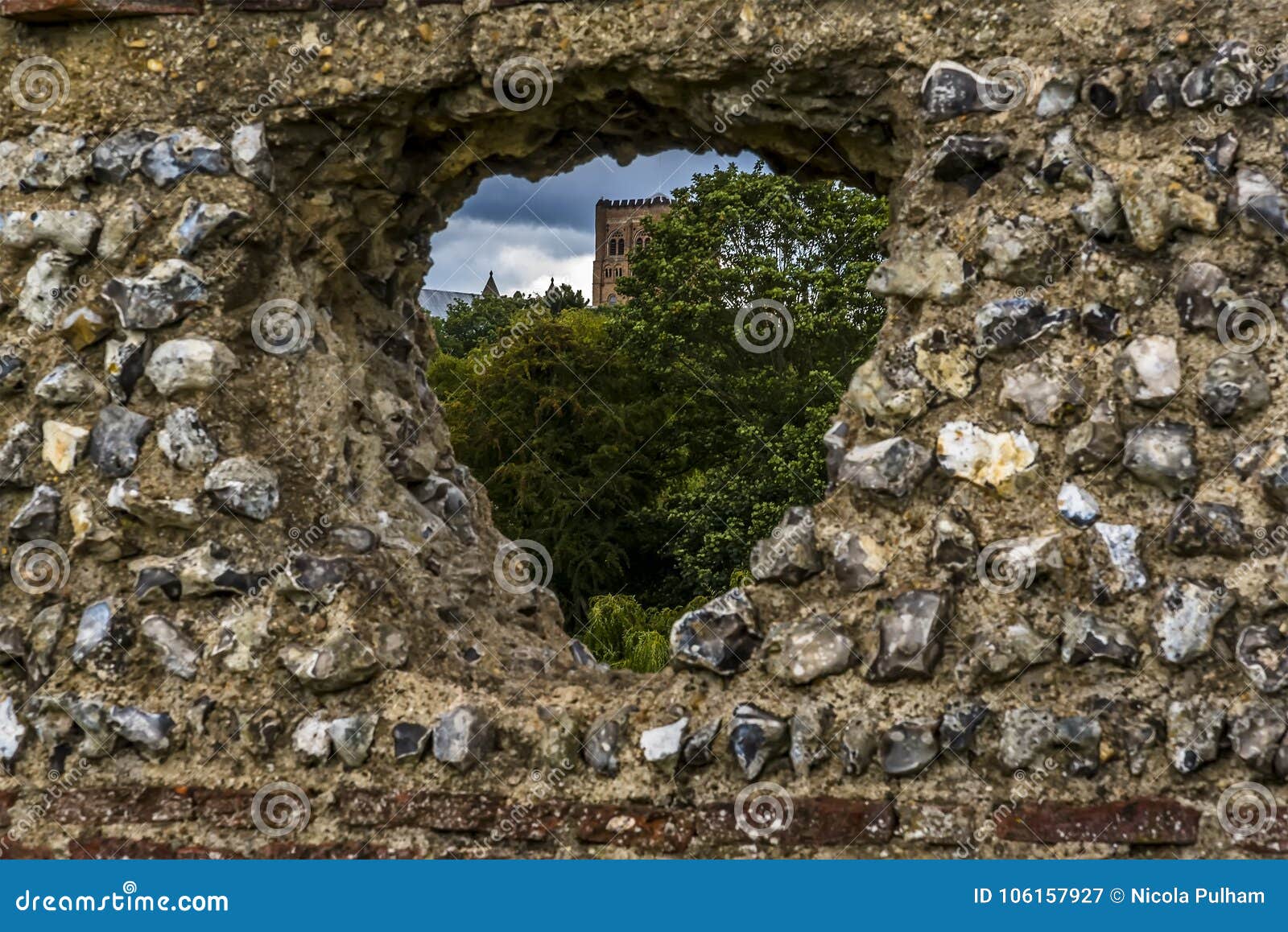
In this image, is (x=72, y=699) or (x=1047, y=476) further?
(x=72, y=699)

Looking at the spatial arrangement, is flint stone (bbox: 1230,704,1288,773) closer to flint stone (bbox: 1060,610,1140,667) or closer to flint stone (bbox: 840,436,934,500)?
flint stone (bbox: 1060,610,1140,667)

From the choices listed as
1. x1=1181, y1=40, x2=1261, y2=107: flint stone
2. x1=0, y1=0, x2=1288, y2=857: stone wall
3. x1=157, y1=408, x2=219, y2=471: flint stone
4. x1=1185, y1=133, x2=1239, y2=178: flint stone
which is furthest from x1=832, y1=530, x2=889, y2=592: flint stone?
x1=157, y1=408, x2=219, y2=471: flint stone

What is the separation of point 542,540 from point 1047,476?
14.5 metres

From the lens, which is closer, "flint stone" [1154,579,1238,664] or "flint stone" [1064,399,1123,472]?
"flint stone" [1154,579,1238,664]

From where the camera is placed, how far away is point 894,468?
3.28m

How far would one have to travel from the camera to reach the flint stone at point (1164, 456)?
3.08m

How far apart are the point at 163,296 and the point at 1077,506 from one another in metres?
2.53

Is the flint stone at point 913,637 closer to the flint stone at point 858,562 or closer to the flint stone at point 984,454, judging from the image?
the flint stone at point 858,562

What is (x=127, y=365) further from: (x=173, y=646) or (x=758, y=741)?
(x=758, y=741)

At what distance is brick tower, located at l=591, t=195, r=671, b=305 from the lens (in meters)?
25.2

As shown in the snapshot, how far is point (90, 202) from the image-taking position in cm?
371

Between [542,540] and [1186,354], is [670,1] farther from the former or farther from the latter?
[542,540]

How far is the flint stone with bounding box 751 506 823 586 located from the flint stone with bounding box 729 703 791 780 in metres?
0.37

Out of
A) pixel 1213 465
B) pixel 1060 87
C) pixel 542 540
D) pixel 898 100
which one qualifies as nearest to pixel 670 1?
pixel 898 100
